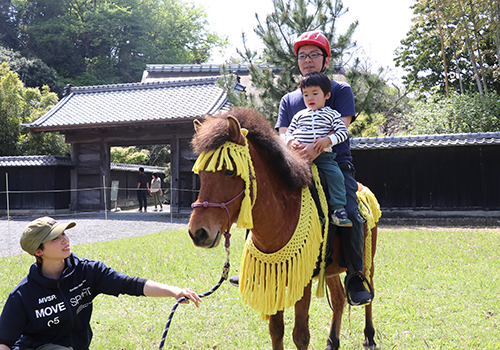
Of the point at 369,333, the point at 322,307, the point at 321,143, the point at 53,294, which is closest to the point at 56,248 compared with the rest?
the point at 53,294

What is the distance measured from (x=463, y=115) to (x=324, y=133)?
14.1 meters

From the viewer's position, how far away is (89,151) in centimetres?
1573

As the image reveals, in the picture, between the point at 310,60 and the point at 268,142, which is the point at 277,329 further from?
the point at 310,60

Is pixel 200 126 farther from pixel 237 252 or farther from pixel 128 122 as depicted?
pixel 128 122

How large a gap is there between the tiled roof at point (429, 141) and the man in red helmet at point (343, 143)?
31.0ft

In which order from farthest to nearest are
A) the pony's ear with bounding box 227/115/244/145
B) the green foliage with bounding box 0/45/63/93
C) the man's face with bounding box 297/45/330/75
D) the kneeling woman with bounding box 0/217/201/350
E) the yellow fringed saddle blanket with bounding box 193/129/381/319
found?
the green foliage with bounding box 0/45/63/93 < the man's face with bounding box 297/45/330/75 < the yellow fringed saddle blanket with bounding box 193/129/381/319 < the kneeling woman with bounding box 0/217/201/350 < the pony's ear with bounding box 227/115/244/145

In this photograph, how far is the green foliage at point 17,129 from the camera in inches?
737

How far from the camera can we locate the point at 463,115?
14.3m

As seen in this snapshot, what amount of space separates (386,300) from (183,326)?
2551 millimetres

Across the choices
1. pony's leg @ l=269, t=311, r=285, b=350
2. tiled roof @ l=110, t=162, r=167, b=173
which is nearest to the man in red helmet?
pony's leg @ l=269, t=311, r=285, b=350

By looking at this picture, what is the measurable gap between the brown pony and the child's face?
486 mm

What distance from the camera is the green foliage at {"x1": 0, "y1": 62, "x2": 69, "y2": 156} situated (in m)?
18.7

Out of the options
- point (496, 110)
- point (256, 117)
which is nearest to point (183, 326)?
point (256, 117)

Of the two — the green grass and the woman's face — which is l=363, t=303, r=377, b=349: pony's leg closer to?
the green grass
